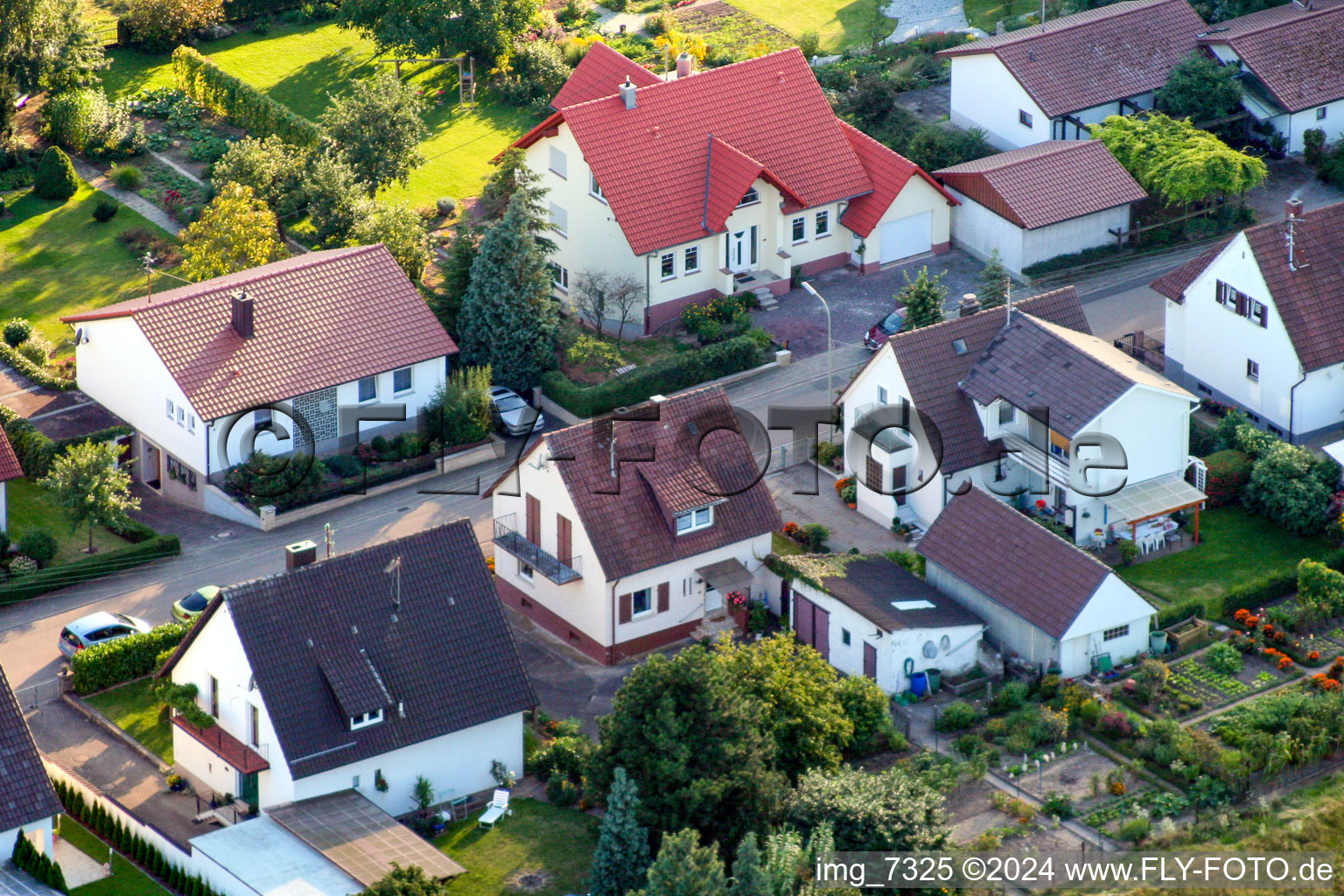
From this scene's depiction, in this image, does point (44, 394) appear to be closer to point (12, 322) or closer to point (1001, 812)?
point (12, 322)

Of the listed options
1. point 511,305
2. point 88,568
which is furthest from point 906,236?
point 88,568

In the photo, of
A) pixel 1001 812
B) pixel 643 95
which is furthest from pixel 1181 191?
pixel 1001 812

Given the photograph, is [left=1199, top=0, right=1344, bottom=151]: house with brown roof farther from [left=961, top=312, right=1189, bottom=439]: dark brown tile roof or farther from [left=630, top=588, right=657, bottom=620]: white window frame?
[left=630, top=588, right=657, bottom=620]: white window frame

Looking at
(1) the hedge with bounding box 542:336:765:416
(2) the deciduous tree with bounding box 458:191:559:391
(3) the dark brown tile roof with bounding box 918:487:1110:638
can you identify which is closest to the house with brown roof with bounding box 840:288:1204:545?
(3) the dark brown tile roof with bounding box 918:487:1110:638

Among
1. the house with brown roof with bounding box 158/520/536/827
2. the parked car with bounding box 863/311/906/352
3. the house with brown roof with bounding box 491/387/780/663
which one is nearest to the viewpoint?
the house with brown roof with bounding box 158/520/536/827

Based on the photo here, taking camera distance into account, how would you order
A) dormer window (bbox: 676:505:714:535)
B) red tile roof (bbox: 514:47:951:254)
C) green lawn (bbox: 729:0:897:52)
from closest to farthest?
dormer window (bbox: 676:505:714:535) < red tile roof (bbox: 514:47:951:254) < green lawn (bbox: 729:0:897:52)

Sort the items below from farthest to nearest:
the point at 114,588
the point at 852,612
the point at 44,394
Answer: the point at 44,394 → the point at 114,588 → the point at 852,612
